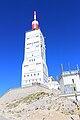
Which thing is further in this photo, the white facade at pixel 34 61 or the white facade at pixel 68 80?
the white facade at pixel 34 61

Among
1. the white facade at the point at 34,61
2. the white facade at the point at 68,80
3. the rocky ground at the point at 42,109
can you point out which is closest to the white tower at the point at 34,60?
the white facade at the point at 34,61

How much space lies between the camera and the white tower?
3538 inches

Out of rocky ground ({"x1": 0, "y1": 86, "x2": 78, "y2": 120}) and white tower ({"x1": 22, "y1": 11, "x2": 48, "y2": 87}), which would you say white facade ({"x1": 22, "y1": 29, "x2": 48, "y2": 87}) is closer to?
white tower ({"x1": 22, "y1": 11, "x2": 48, "y2": 87})

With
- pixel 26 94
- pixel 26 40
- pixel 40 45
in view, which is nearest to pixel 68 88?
pixel 26 94

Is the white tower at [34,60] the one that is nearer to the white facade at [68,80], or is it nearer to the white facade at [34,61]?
the white facade at [34,61]

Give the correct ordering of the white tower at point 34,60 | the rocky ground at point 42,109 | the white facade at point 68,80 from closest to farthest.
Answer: the rocky ground at point 42,109 → the white facade at point 68,80 → the white tower at point 34,60

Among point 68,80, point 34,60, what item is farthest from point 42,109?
point 34,60

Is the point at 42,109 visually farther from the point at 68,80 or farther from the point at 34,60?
the point at 34,60

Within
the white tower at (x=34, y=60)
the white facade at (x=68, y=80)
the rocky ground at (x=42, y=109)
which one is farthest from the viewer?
the white tower at (x=34, y=60)

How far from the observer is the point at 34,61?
313ft

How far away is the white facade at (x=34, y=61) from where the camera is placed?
8988 cm

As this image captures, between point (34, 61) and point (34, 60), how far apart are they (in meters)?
0.67

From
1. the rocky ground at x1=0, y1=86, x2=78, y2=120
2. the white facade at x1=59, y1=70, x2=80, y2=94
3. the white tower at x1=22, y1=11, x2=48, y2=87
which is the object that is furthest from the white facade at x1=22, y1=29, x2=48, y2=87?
the rocky ground at x1=0, y1=86, x2=78, y2=120

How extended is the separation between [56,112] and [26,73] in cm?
5899
